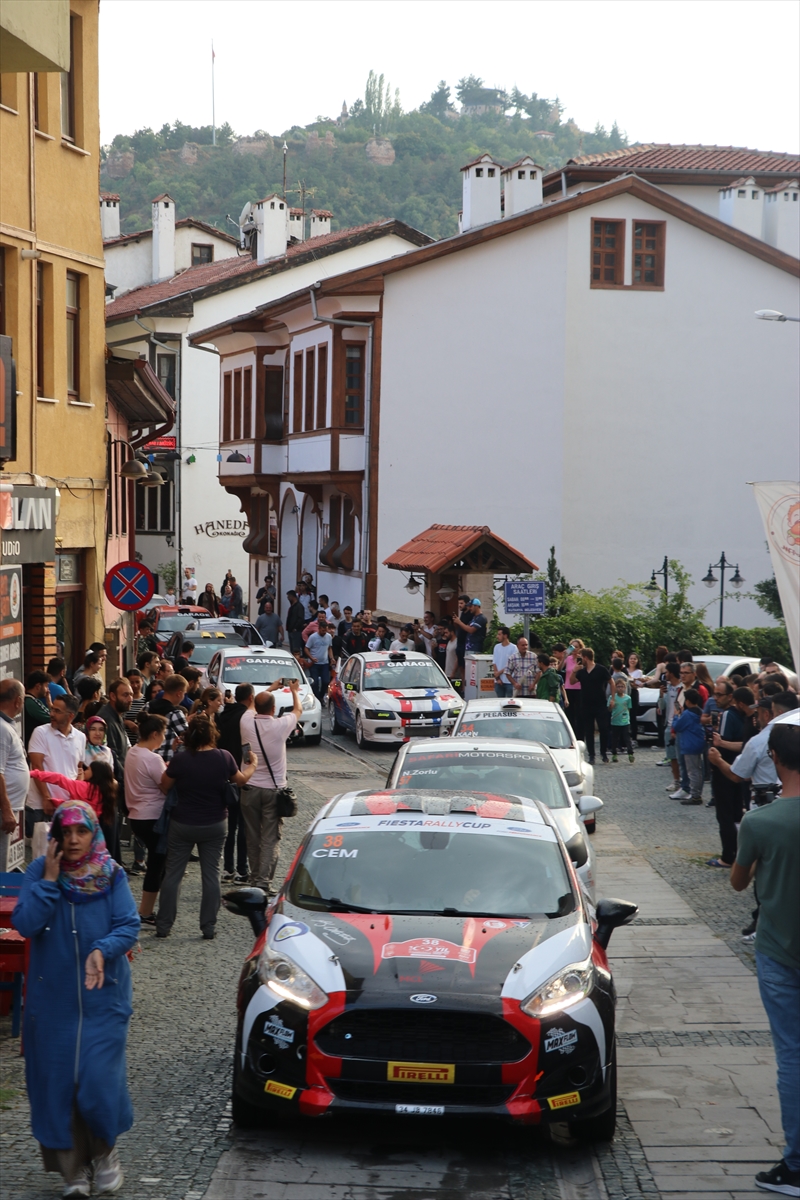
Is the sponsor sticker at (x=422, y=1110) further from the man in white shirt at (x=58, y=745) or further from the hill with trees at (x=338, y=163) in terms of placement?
the hill with trees at (x=338, y=163)

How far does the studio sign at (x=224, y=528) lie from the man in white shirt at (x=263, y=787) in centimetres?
4556

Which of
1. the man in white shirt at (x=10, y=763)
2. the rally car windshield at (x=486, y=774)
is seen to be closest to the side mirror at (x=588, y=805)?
the rally car windshield at (x=486, y=774)

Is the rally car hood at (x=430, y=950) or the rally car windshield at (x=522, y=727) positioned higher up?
the rally car hood at (x=430, y=950)

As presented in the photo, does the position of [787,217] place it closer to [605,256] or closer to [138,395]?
[605,256]

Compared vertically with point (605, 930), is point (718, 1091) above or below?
below

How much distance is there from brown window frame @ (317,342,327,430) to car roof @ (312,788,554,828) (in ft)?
105

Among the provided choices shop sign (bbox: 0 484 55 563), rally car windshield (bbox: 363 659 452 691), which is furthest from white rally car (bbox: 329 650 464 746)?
shop sign (bbox: 0 484 55 563)

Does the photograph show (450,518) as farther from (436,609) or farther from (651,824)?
(651,824)

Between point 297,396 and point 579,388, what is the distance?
31.8 feet

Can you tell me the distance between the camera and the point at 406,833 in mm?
7906

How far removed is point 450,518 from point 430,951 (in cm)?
3122

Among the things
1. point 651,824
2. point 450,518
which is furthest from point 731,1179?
point 450,518

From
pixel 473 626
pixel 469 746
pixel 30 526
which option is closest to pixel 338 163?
pixel 473 626

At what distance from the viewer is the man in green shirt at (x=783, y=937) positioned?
605 cm
